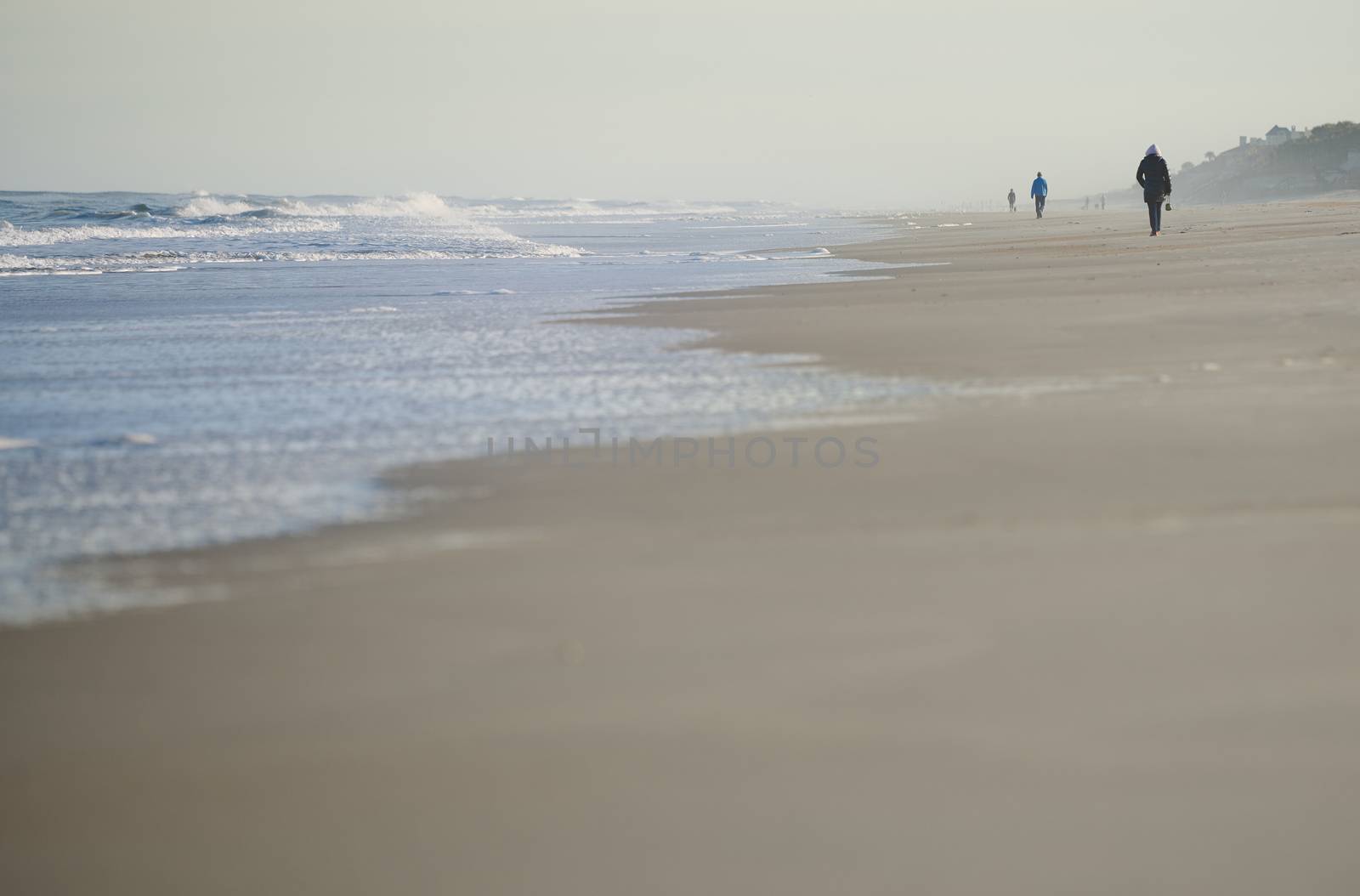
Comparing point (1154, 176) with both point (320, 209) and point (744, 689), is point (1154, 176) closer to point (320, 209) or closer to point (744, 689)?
point (744, 689)

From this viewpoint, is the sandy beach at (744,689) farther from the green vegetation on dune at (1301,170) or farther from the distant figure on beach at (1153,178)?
the green vegetation on dune at (1301,170)

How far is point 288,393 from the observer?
5.89 meters

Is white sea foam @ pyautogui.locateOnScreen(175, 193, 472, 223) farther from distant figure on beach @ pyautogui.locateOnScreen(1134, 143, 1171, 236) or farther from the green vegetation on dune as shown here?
the green vegetation on dune

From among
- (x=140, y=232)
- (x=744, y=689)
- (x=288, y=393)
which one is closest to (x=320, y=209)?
(x=140, y=232)

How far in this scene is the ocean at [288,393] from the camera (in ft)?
11.9

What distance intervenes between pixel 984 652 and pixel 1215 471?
1725 millimetres

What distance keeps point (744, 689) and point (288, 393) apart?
13.8 ft

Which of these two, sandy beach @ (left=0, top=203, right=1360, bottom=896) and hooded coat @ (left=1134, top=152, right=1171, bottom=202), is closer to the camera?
sandy beach @ (left=0, top=203, right=1360, bottom=896)

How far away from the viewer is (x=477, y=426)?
193 inches

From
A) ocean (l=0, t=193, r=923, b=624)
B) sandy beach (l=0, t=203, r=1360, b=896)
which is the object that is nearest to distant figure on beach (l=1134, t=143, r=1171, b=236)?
ocean (l=0, t=193, r=923, b=624)

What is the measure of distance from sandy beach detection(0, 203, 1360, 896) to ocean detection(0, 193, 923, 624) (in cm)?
31

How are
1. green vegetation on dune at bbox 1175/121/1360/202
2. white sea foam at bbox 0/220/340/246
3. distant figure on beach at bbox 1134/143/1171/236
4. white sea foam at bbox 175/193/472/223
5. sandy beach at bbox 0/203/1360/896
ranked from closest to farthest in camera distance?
sandy beach at bbox 0/203/1360/896 → distant figure on beach at bbox 1134/143/1171/236 → white sea foam at bbox 0/220/340/246 → white sea foam at bbox 175/193/472/223 → green vegetation on dune at bbox 1175/121/1360/202

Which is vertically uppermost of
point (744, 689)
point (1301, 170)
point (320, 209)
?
point (1301, 170)

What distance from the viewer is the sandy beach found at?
1750mm
